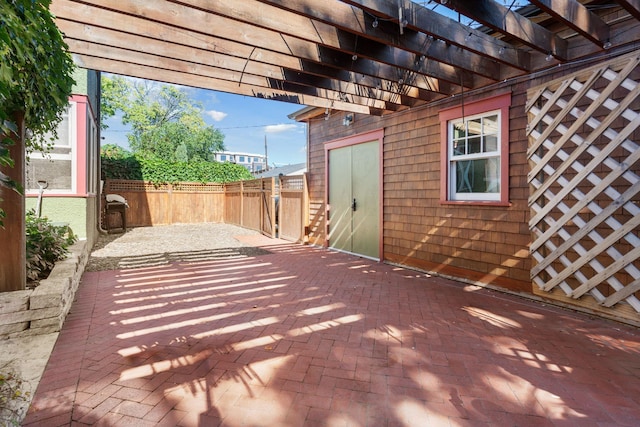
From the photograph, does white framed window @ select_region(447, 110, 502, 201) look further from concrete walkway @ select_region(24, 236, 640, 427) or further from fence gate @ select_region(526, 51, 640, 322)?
concrete walkway @ select_region(24, 236, 640, 427)

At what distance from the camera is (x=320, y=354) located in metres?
2.41

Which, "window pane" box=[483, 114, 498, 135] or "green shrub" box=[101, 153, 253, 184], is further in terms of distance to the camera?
"green shrub" box=[101, 153, 253, 184]

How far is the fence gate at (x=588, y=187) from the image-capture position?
9.81 feet

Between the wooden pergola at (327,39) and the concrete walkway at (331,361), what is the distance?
8.43 ft

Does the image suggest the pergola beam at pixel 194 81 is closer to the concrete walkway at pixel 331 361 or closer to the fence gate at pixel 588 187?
the concrete walkway at pixel 331 361

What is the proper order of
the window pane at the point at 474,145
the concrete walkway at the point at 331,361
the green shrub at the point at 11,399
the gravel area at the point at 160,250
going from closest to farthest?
the green shrub at the point at 11,399 → the concrete walkway at the point at 331,361 → the window pane at the point at 474,145 → the gravel area at the point at 160,250

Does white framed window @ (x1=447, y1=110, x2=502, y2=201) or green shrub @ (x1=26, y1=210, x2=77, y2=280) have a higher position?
white framed window @ (x1=447, y1=110, x2=502, y2=201)

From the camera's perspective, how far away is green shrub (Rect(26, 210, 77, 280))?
3.18m

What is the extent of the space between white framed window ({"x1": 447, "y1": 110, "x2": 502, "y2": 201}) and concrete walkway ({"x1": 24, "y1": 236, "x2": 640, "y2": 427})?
4.76 ft

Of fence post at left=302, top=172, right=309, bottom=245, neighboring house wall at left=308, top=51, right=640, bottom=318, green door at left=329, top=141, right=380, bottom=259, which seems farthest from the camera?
fence post at left=302, top=172, right=309, bottom=245

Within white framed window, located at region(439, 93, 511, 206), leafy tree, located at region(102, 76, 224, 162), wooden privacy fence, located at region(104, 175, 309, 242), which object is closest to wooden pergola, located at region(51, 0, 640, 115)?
white framed window, located at region(439, 93, 511, 206)

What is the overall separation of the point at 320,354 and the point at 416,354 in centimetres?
71

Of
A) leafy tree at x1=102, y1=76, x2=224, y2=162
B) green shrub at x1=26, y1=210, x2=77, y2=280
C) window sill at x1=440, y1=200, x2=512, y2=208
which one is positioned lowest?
green shrub at x1=26, y1=210, x2=77, y2=280

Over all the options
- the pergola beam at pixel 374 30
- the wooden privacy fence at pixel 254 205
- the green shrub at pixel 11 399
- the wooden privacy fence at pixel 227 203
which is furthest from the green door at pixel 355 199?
the green shrub at pixel 11 399
